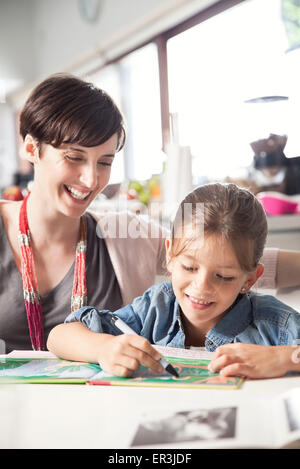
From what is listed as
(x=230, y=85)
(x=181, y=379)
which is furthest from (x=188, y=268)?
(x=230, y=85)

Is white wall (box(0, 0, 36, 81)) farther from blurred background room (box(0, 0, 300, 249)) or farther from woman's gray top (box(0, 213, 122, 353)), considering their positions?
woman's gray top (box(0, 213, 122, 353))

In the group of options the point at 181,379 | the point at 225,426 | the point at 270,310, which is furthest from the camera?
the point at 270,310

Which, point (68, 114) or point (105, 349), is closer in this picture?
point (105, 349)

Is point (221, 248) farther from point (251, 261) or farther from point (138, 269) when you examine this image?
point (138, 269)

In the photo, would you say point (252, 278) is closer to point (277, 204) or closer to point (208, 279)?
point (208, 279)

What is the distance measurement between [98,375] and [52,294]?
0.20m

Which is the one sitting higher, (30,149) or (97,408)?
(30,149)

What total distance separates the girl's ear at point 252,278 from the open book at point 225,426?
0.18 meters

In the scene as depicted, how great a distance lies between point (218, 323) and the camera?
1.84ft

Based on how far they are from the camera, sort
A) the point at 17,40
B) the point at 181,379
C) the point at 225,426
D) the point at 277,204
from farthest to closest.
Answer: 1. the point at 277,204
2. the point at 17,40
3. the point at 181,379
4. the point at 225,426

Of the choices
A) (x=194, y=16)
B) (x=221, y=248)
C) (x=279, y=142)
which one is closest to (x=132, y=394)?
(x=221, y=248)

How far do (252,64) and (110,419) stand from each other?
630mm
